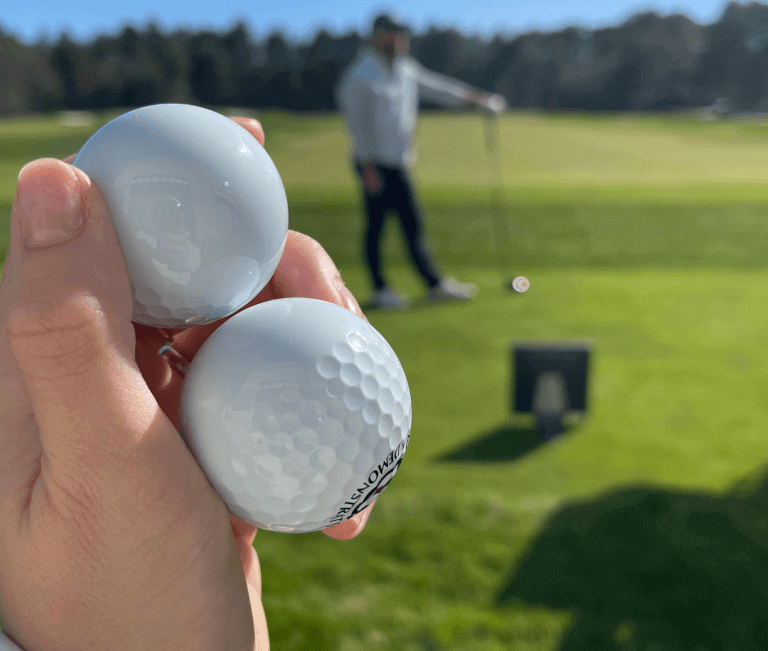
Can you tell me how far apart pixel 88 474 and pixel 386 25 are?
5.06 m

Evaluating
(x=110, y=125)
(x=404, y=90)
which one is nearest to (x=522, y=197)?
(x=404, y=90)

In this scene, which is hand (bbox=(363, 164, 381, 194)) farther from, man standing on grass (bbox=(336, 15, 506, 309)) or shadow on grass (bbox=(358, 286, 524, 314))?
shadow on grass (bbox=(358, 286, 524, 314))

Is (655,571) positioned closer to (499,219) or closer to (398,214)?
(398,214)

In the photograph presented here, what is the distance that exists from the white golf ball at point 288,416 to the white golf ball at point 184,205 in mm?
80

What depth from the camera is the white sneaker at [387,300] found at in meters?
5.21

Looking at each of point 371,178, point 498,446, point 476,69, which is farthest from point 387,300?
point 476,69

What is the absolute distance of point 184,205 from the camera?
0.91m

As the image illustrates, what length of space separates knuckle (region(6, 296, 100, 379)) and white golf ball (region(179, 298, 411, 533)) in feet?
→ 0.71

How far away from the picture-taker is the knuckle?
0.70 meters

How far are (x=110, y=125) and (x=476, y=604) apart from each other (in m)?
1.58

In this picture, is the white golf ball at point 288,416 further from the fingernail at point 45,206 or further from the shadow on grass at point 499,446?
the shadow on grass at point 499,446

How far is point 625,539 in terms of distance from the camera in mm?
2184

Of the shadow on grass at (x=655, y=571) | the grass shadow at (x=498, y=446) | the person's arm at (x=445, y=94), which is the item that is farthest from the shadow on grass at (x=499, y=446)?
the person's arm at (x=445, y=94)

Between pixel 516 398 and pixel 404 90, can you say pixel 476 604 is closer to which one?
pixel 516 398
